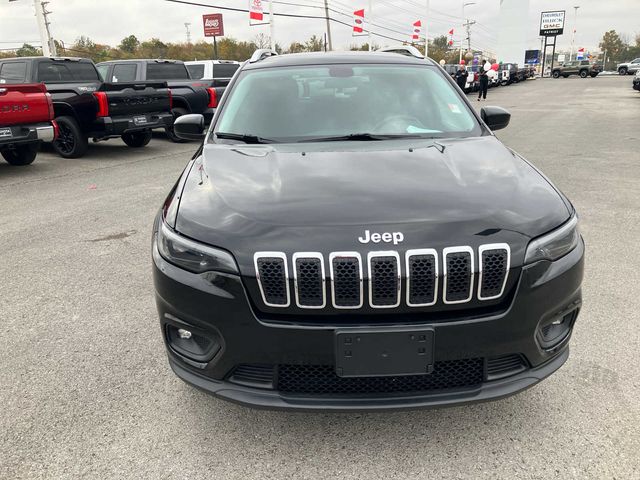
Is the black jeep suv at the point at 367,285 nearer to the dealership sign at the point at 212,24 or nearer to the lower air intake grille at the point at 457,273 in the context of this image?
the lower air intake grille at the point at 457,273

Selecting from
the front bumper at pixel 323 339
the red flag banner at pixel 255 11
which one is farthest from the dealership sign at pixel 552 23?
the front bumper at pixel 323 339

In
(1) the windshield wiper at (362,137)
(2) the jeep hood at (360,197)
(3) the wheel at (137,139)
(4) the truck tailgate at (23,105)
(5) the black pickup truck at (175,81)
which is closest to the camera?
(2) the jeep hood at (360,197)

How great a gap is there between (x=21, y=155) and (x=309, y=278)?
9138mm

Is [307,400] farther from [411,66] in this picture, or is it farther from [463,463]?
[411,66]

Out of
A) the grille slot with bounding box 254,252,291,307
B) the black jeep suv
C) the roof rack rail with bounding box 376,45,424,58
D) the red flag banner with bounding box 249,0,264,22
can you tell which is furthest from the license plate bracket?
the red flag banner with bounding box 249,0,264,22

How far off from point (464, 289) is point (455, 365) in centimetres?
32

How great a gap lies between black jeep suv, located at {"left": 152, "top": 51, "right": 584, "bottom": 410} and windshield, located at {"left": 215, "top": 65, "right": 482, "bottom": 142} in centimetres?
83

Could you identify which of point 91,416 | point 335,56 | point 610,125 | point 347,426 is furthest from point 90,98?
point 610,125

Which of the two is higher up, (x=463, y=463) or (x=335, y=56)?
(x=335, y=56)

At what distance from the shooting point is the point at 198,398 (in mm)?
2641

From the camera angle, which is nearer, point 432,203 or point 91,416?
point 432,203

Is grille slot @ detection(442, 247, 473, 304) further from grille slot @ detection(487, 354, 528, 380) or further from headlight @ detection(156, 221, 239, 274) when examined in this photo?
headlight @ detection(156, 221, 239, 274)

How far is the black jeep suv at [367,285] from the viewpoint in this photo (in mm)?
1933

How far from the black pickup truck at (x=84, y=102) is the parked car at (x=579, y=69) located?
56.3m
